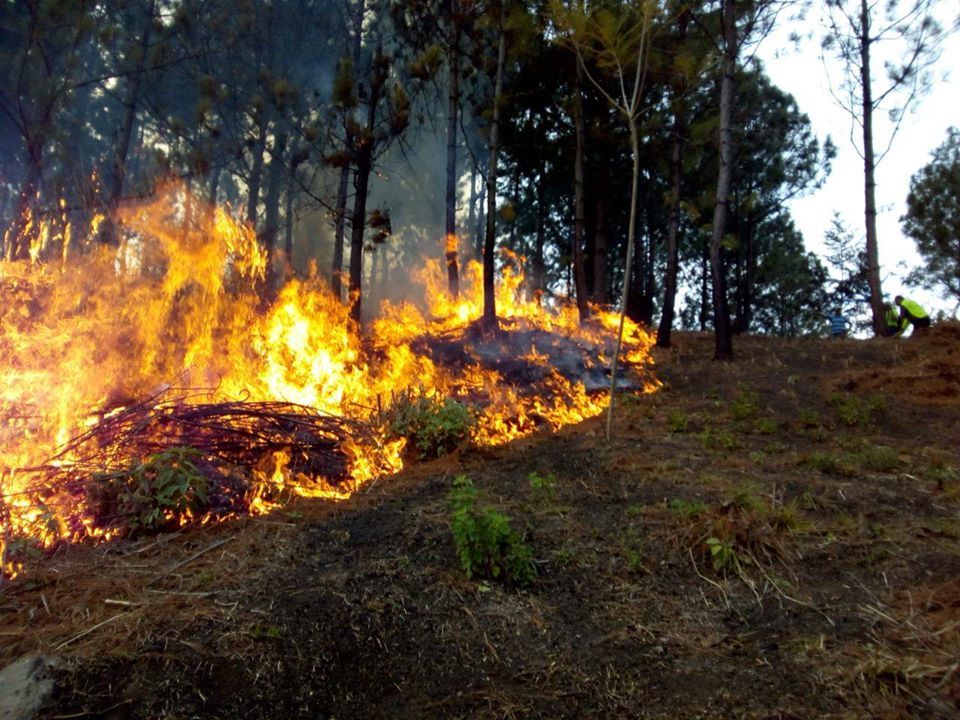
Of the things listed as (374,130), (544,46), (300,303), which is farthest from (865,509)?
(544,46)

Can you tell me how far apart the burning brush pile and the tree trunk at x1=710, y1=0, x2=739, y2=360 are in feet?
8.02

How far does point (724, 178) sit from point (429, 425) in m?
7.92

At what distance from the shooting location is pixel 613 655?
307 cm

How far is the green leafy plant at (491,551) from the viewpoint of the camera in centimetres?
358

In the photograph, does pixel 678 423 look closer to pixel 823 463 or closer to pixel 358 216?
pixel 823 463

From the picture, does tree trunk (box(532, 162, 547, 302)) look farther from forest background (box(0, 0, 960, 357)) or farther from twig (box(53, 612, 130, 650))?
twig (box(53, 612, 130, 650))

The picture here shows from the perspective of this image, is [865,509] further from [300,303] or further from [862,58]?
[862,58]

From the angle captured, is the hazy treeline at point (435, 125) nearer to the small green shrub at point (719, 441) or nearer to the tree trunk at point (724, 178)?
the tree trunk at point (724, 178)

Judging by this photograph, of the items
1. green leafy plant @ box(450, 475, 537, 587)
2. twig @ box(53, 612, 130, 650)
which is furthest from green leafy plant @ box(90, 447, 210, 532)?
green leafy plant @ box(450, 475, 537, 587)

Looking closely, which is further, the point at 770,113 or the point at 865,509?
the point at 770,113

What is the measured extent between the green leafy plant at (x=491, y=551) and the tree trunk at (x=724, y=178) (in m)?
8.55

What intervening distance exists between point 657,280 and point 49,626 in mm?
27752

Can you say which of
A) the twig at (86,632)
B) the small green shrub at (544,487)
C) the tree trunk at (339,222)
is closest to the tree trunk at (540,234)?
the tree trunk at (339,222)

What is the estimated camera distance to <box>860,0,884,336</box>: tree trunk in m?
14.1
